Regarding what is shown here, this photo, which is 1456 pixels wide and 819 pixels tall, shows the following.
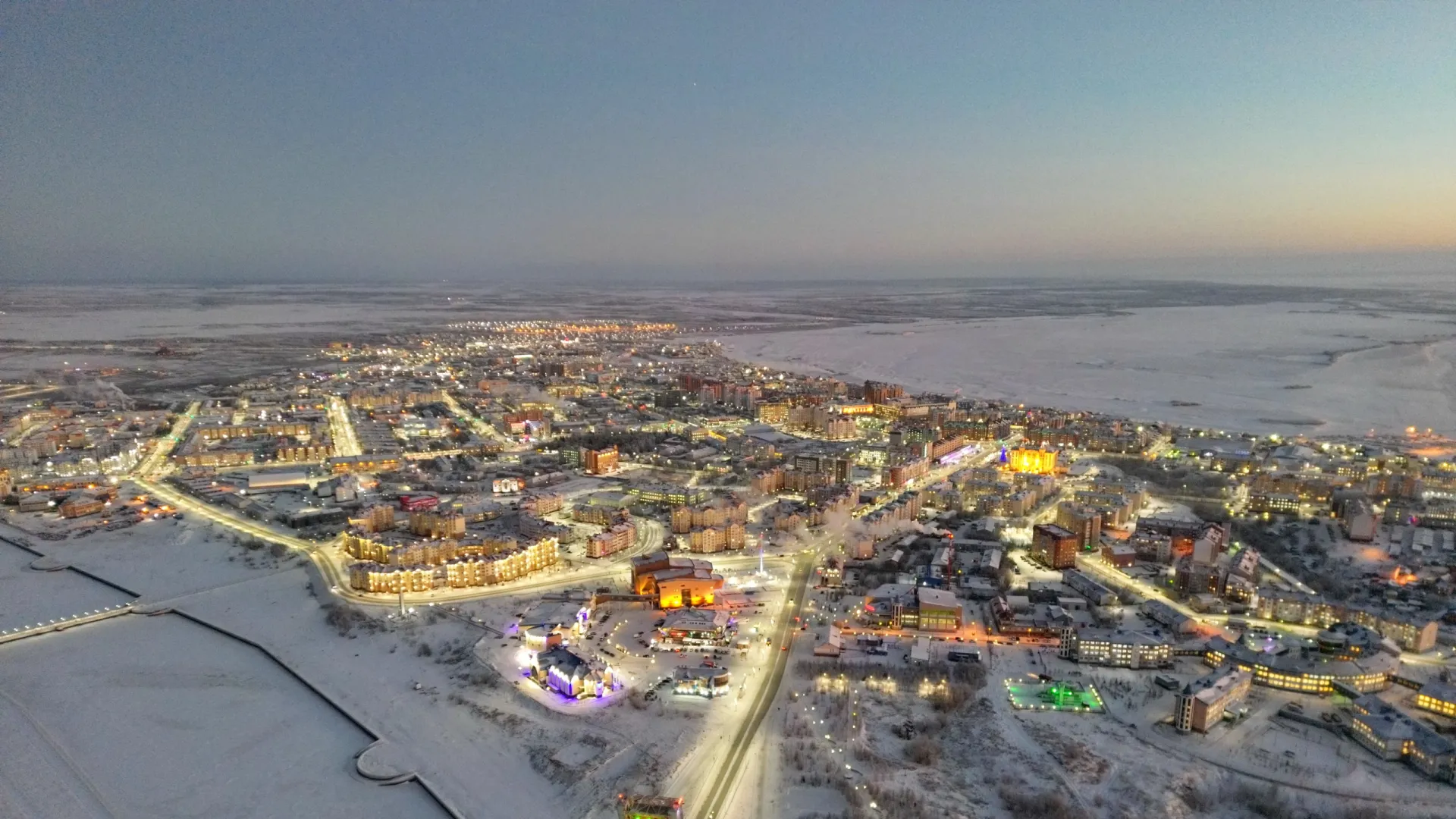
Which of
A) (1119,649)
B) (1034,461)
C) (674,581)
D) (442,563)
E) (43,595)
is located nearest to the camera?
(1119,649)

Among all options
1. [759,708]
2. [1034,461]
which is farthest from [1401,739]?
[1034,461]

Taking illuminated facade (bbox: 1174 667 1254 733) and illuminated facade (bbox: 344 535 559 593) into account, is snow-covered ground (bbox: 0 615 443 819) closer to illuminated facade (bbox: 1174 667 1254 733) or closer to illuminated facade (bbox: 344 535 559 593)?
illuminated facade (bbox: 344 535 559 593)

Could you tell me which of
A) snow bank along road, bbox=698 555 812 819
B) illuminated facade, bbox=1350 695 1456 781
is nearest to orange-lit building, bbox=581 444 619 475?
snow bank along road, bbox=698 555 812 819

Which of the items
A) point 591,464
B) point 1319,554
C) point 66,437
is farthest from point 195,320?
point 1319,554

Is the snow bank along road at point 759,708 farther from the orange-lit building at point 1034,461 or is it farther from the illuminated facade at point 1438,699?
the orange-lit building at point 1034,461

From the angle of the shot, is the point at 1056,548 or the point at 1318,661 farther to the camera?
the point at 1056,548

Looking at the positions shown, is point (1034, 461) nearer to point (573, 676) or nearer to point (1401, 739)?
point (1401, 739)

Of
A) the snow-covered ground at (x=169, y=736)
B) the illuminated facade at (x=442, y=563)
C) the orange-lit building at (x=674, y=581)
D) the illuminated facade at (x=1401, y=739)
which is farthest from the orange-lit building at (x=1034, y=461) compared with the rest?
the snow-covered ground at (x=169, y=736)

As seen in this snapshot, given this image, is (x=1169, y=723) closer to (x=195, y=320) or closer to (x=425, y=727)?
(x=425, y=727)
